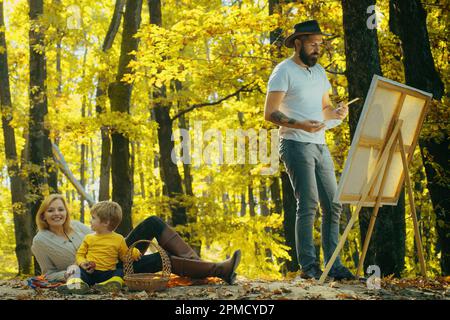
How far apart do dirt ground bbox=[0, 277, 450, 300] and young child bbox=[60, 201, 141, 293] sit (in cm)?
17

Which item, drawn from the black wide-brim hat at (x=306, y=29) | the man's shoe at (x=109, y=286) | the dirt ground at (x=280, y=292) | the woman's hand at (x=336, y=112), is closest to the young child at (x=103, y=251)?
the man's shoe at (x=109, y=286)

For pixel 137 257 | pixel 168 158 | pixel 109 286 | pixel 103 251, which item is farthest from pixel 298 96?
pixel 168 158

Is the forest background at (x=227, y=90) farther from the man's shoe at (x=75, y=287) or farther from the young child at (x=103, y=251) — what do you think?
the man's shoe at (x=75, y=287)

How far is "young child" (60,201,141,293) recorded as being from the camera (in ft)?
19.4

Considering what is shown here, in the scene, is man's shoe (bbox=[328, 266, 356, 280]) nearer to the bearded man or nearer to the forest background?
the bearded man

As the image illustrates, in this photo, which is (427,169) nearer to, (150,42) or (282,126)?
(282,126)

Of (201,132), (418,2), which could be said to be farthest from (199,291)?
(201,132)

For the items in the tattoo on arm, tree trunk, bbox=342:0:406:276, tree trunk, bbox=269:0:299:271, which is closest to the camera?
the tattoo on arm

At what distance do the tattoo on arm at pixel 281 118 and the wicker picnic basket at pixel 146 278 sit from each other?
1.57 metres

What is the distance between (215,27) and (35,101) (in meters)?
4.56

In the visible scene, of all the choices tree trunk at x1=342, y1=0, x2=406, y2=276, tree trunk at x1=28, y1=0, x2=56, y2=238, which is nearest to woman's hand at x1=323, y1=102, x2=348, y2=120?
tree trunk at x1=342, y1=0, x2=406, y2=276

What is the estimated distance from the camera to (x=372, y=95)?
18.7 feet

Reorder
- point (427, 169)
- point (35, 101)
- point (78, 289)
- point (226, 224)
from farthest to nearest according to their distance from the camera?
point (226, 224), point (35, 101), point (427, 169), point (78, 289)

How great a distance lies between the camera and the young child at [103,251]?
19.4 ft
